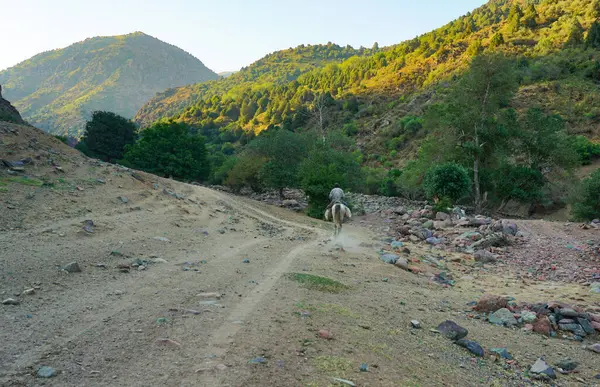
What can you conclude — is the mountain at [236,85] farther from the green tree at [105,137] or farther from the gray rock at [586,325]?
the gray rock at [586,325]

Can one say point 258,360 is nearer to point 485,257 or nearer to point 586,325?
point 586,325

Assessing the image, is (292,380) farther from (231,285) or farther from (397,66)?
(397,66)

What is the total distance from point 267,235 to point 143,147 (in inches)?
980

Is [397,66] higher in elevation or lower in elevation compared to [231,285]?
higher

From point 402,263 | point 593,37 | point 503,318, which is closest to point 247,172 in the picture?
point 402,263

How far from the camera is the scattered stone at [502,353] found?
15.8 feet

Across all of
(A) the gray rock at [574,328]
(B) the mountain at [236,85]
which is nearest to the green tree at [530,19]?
(A) the gray rock at [574,328]

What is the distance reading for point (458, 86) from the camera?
25.0 m

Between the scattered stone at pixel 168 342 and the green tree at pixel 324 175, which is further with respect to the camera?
the green tree at pixel 324 175

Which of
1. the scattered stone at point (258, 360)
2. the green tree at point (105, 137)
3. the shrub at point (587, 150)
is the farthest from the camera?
the green tree at point (105, 137)

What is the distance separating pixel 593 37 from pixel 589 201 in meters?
46.1

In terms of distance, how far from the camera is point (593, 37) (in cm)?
5097

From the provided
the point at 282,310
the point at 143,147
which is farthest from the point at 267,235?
the point at 143,147

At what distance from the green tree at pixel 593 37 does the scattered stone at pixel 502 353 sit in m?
63.9
